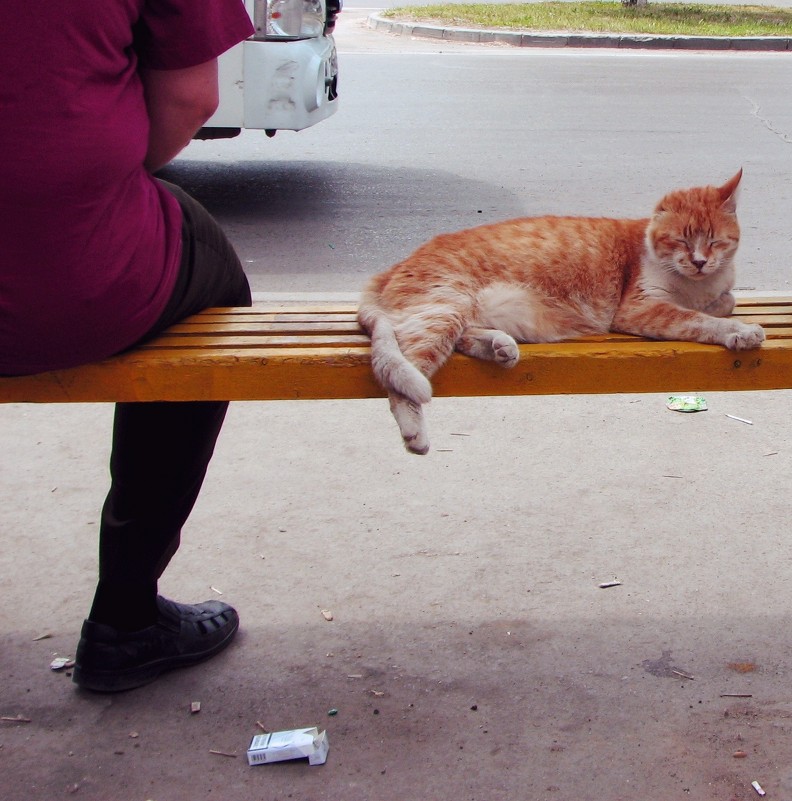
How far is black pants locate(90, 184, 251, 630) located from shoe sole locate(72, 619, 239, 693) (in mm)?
109

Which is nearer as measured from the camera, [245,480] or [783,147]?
[245,480]

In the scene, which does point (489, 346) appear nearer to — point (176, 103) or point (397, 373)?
point (397, 373)

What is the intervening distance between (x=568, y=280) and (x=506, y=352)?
0.77 meters

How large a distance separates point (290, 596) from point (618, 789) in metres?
1.04

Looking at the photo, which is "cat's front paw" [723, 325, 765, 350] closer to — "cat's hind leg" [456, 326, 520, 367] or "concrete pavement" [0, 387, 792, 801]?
"cat's hind leg" [456, 326, 520, 367]

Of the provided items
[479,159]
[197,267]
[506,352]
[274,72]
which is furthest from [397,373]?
[479,159]

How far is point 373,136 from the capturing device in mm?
8633

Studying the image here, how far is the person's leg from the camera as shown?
2.27m

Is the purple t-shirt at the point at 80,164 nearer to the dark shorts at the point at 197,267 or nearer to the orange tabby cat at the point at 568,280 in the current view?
the dark shorts at the point at 197,267

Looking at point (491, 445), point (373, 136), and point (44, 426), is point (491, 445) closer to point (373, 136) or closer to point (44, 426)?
point (44, 426)

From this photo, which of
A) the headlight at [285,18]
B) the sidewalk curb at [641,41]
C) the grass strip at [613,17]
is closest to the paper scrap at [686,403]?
the headlight at [285,18]

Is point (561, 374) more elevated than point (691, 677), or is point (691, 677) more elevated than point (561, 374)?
point (561, 374)

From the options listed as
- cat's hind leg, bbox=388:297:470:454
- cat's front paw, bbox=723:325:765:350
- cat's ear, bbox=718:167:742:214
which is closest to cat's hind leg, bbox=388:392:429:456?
cat's hind leg, bbox=388:297:470:454

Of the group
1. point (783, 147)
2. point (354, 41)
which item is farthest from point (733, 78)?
point (354, 41)
